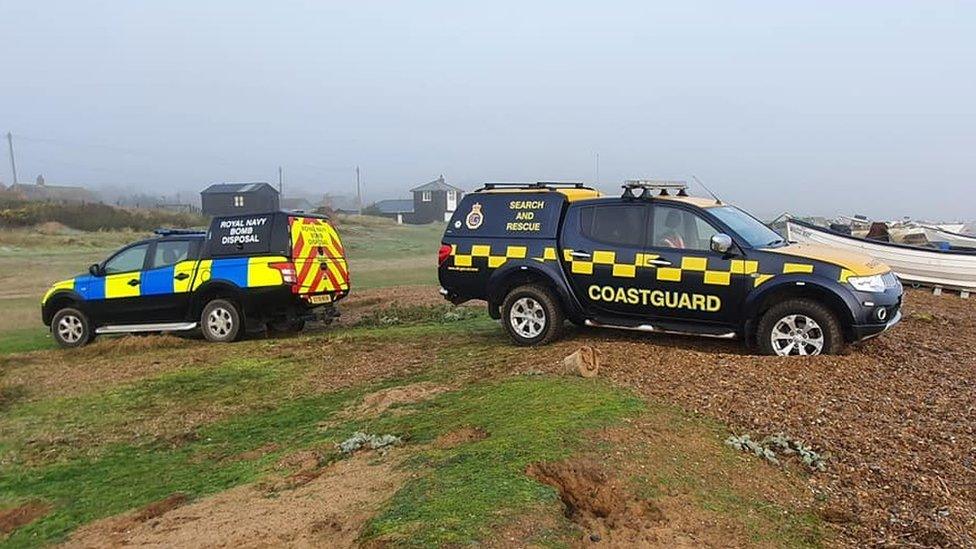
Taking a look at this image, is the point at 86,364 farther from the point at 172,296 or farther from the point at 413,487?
the point at 413,487

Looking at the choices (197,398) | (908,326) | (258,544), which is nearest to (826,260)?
(908,326)

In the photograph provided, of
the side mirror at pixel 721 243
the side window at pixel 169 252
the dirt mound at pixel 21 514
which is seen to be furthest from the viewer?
the side window at pixel 169 252

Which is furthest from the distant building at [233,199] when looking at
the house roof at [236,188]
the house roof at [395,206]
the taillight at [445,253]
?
the taillight at [445,253]

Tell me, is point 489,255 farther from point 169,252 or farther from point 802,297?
point 169,252

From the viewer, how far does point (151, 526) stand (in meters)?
4.39

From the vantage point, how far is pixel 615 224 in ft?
27.0

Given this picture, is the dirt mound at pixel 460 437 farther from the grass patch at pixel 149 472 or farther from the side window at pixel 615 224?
the side window at pixel 615 224

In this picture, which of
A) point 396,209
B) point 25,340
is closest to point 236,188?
point 396,209

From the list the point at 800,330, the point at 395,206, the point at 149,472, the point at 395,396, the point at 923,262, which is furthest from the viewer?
the point at 395,206

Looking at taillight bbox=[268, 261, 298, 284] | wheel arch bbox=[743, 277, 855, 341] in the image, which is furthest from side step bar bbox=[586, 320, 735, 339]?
taillight bbox=[268, 261, 298, 284]

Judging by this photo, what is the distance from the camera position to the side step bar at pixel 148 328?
434 inches

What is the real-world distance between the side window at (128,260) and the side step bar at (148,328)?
2.75ft

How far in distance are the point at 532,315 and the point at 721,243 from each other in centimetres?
224

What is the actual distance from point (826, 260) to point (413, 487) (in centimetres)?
483
